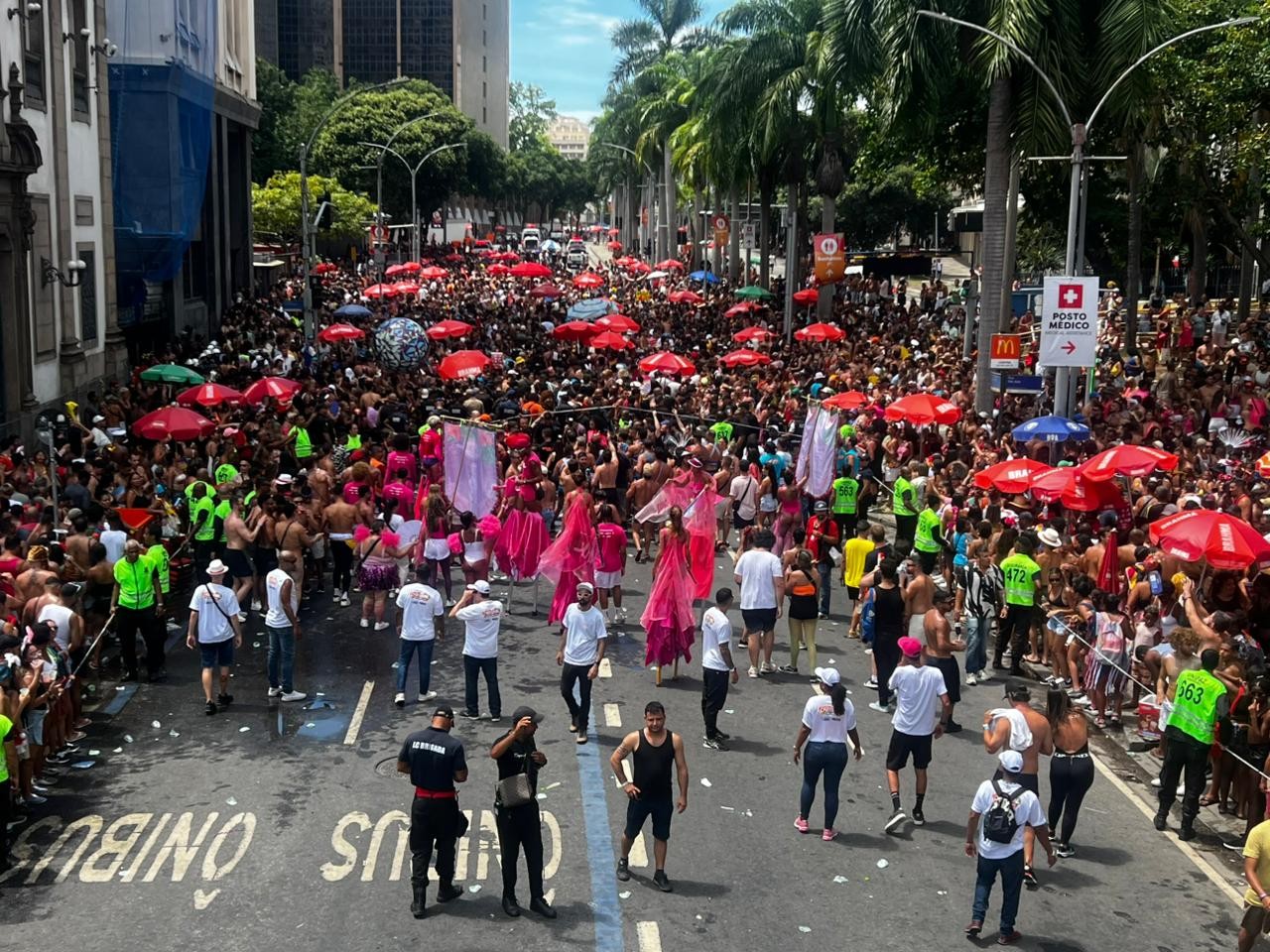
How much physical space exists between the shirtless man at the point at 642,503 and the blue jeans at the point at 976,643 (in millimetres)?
5877

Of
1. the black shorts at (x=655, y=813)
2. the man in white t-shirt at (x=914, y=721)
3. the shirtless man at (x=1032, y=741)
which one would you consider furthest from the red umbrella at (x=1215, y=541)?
the black shorts at (x=655, y=813)

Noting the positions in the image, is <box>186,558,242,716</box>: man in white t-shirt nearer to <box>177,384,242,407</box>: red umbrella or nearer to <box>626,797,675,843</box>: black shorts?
<box>626,797,675,843</box>: black shorts

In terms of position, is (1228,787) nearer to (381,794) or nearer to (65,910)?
(381,794)

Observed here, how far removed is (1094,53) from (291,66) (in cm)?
12022

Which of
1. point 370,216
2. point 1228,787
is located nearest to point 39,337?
point 1228,787

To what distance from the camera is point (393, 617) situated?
1686 cm

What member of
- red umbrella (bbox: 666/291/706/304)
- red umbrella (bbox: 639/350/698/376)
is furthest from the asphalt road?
red umbrella (bbox: 666/291/706/304)

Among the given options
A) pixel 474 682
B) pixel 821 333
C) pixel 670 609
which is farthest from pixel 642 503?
pixel 821 333

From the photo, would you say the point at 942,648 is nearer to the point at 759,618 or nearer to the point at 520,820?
the point at 759,618

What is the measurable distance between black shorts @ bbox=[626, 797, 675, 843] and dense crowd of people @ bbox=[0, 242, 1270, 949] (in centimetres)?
144

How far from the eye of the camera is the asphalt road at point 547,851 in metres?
9.27

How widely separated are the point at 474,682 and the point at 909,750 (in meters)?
4.13

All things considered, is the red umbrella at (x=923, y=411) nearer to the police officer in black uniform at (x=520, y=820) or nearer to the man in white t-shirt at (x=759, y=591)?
the man in white t-shirt at (x=759, y=591)

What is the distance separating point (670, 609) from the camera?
14234mm
